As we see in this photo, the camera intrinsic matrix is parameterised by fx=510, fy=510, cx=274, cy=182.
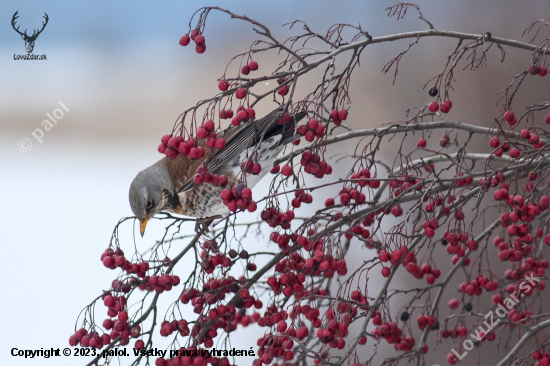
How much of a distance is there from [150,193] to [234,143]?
1.05ft

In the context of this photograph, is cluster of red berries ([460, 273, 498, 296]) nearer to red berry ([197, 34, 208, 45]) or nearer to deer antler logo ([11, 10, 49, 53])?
red berry ([197, 34, 208, 45])

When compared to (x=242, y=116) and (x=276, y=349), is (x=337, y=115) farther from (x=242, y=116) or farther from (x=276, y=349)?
(x=276, y=349)

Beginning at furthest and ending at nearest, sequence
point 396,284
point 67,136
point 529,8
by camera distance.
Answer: point 67,136 → point 396,284 → point 529,8

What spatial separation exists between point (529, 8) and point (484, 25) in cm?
16

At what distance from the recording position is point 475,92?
192cm

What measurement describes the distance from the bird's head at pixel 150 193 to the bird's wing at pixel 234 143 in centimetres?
3

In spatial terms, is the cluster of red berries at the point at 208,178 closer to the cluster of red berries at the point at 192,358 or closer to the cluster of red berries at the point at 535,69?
the cluster of red berries at the point at 192,358

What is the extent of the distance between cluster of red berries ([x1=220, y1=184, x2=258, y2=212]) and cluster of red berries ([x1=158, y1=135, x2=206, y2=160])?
0.26 ft

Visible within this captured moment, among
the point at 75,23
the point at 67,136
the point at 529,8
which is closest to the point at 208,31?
the point at 75,23

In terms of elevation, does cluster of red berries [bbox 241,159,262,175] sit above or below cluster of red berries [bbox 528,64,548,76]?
below

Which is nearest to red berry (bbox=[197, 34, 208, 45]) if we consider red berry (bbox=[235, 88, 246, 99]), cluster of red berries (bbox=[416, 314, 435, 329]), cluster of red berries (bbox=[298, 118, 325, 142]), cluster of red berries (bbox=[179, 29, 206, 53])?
cluster of red berries (bbox=[179, 29, 206, 53])

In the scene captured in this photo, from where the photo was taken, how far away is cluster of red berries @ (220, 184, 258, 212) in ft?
2.60

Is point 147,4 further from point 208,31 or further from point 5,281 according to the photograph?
point 5,281

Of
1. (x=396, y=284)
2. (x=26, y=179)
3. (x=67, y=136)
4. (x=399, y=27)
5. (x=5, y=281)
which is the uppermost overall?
(x=67, y=136)
